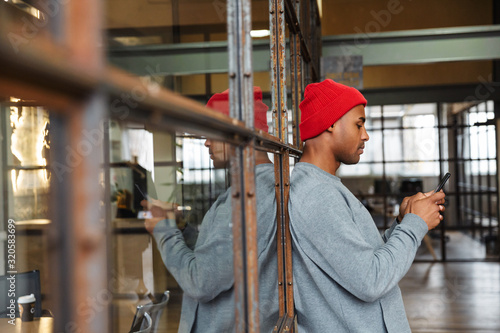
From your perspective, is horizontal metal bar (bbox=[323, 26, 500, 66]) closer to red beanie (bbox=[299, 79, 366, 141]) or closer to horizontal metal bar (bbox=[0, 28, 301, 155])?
red beanie (bbox=[299, 79, 366, 141])

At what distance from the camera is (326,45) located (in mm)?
3682

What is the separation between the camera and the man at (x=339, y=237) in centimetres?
102

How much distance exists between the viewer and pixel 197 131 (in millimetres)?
508

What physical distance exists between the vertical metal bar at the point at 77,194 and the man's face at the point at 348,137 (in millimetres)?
1042

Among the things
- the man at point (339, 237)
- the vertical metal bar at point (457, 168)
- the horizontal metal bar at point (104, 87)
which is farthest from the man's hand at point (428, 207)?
the vertical metal bar at point (457, 168)

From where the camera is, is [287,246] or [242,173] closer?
[242,173]

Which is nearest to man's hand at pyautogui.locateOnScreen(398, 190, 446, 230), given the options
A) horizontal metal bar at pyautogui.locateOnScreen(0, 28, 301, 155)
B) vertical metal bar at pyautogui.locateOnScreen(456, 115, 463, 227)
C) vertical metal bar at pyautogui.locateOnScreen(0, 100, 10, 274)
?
horizontal metal bar at pyautogui.locateOnScreen(0, 28, 301, 155)

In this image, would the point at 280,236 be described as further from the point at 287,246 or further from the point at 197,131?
the point at 197,131

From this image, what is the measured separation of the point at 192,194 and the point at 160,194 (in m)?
0.31

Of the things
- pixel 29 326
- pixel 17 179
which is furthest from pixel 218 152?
pixel 17 179

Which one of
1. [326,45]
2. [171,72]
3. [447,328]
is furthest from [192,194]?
[447,328]

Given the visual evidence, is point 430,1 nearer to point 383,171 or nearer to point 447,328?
point 383,171

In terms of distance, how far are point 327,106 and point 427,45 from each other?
2.62 metres

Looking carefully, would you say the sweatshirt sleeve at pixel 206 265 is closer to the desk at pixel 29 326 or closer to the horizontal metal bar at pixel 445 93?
the desk at pixel 29 326
